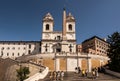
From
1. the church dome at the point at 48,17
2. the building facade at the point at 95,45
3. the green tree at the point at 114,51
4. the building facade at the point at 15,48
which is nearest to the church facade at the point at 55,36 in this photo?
the church dome at the point at 48,17

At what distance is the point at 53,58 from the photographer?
6594 cm

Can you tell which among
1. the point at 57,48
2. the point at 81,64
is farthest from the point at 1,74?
the point at 57,48

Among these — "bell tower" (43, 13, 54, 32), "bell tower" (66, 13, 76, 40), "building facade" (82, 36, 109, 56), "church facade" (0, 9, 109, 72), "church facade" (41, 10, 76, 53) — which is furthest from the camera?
"building facade" (82, 36, 109, 56)

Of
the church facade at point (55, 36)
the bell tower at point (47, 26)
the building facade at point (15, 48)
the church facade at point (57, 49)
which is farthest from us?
the building facade at point (15, 48)

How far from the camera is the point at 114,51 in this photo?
188 ft

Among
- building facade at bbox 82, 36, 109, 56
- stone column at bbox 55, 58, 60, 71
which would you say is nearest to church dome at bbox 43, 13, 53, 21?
building facade at bbox 82, 36, 109, 56

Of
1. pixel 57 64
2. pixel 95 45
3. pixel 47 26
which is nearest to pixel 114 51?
pixel 57 64

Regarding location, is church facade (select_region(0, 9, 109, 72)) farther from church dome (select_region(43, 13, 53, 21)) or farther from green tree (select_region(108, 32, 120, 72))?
green tree (select_region(108, 32, 120, 72))

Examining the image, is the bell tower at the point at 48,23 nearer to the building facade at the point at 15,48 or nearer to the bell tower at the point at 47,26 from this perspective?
the bell tower at the point at 47,26

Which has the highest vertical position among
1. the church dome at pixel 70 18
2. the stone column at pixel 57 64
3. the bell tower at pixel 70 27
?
the church dome at pixel 70 18

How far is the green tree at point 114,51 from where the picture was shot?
5453cm

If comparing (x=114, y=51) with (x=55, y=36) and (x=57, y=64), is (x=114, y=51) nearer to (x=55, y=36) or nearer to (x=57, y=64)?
(x=57, y=64)

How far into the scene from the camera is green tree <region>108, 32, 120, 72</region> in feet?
179

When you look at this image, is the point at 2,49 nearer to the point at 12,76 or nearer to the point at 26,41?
the point at 26,41
